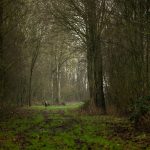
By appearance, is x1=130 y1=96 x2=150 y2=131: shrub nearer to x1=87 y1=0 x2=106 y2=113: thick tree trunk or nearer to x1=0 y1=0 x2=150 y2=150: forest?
x1=0 y1=0 x2=150 y2=150: forest

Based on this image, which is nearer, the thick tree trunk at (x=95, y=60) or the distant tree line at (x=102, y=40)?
the distant tree line at (x=102, y=40)

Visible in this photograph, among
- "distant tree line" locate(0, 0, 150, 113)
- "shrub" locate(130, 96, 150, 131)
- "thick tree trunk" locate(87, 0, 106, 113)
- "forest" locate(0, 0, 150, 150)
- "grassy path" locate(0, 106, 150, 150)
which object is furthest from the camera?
"thick tree trunk" locate(87, 0, 106, 113)

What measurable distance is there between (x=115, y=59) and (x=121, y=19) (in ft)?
18.1

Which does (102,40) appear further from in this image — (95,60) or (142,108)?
(142,108)

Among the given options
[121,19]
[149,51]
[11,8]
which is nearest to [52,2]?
[11,8]

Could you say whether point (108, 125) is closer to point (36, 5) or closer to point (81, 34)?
point (81, 34)

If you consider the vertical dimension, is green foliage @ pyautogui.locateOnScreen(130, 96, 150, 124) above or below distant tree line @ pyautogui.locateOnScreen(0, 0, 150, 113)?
below

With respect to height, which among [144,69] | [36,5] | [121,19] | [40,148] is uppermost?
[36,5]

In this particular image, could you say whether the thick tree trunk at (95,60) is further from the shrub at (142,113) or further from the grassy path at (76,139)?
the shrub at (142,113)

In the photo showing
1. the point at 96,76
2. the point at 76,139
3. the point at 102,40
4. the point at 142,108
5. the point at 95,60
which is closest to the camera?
the point at 76,139

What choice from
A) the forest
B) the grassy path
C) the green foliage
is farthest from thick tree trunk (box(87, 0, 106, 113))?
the green foliage

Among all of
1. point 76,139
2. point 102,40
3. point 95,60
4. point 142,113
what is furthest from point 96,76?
point 76,139

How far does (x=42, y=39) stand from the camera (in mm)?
44875

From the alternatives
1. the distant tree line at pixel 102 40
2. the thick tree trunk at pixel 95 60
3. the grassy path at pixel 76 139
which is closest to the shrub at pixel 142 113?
the grassy path at pixel 76 139
